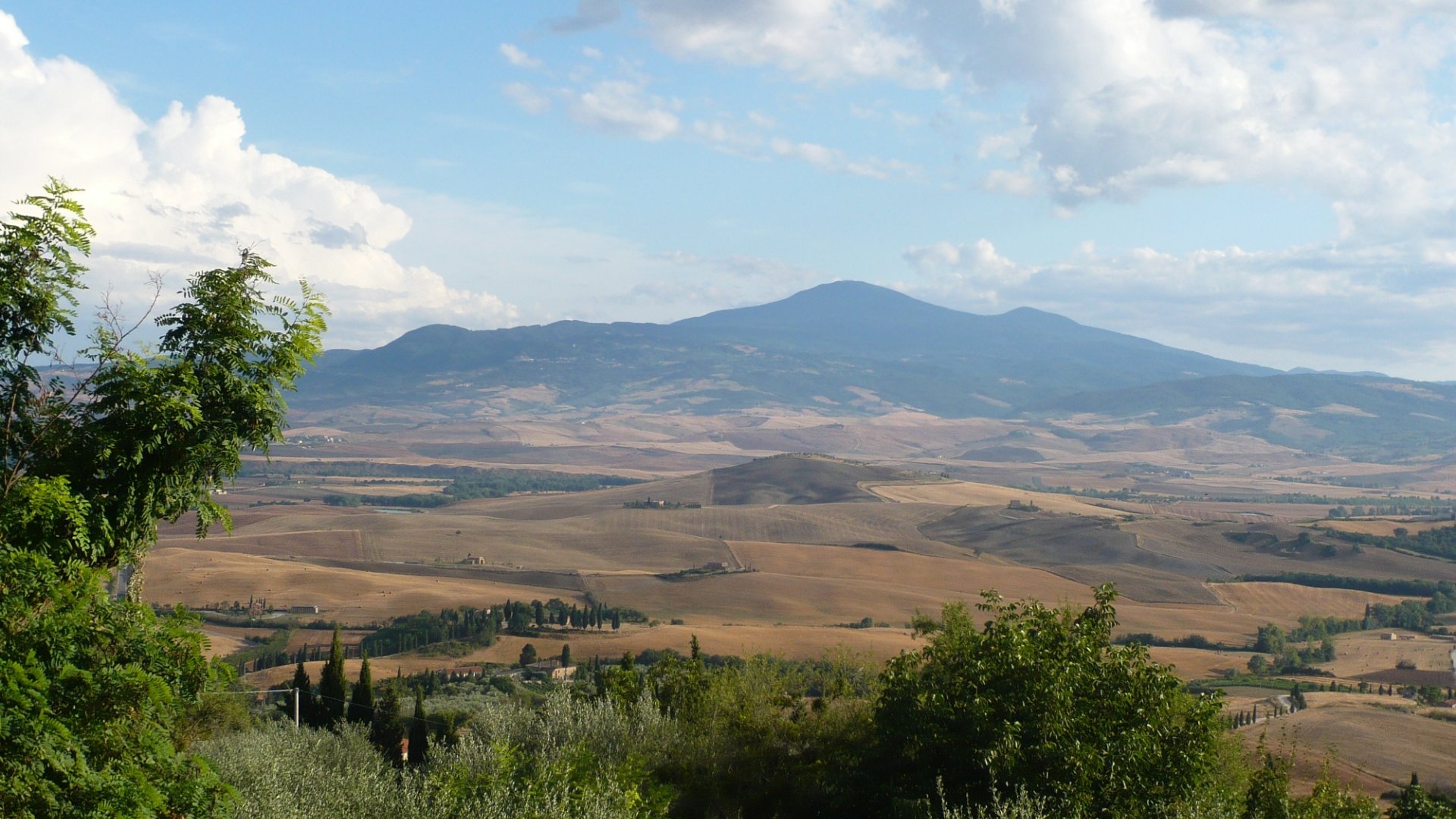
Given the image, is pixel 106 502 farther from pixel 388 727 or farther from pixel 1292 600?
pixel 1292 600

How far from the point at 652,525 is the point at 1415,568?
4133 inches

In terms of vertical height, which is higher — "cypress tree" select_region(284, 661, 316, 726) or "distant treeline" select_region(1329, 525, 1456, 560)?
"distant treeline" select_region(1329, 525, 1456, 560)

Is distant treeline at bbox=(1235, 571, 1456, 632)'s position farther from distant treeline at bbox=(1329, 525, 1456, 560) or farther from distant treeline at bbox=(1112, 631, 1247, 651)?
distant treeline at bbox=(1329, 525, 1456, 560)

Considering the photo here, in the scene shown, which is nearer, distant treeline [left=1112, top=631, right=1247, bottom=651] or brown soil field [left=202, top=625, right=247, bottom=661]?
brown soil field [left=202, top=625, right=247, bottom=661]

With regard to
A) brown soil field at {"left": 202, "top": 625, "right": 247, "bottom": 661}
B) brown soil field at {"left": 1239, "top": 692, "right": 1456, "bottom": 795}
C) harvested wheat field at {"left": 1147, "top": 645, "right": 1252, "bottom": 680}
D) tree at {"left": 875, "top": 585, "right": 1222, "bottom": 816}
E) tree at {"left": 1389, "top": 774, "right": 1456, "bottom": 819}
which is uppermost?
tree at {"left": 875, "top": 585, "right": 1222, "bottom": 816}

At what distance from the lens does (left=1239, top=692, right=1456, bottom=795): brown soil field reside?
57.9 meters

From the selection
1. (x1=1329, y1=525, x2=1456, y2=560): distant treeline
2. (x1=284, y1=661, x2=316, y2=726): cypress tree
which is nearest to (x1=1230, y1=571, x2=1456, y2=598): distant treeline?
(x1=1329, y1=525, x2=1456, y2=560): distant treeline

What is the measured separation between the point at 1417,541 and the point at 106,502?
6932 inches

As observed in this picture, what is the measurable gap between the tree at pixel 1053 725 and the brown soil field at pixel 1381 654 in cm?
8198

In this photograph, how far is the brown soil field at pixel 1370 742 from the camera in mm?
57875

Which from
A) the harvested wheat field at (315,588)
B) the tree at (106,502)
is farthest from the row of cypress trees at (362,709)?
the harvested wheat field at (315,588)

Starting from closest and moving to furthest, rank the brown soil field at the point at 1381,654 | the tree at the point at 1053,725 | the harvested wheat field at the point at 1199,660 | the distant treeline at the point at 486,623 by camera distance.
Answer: the tree at the point at 1053,725 → the harvested wheat field at the point at 1199,660 → the distant treeline at the point at 486,623 → the brown soil field at the point at 1381,654

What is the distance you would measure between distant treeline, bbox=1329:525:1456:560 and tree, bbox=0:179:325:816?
16682cm

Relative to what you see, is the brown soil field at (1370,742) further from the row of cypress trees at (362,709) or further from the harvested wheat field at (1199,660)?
the row of cypress trees at (362,709)
